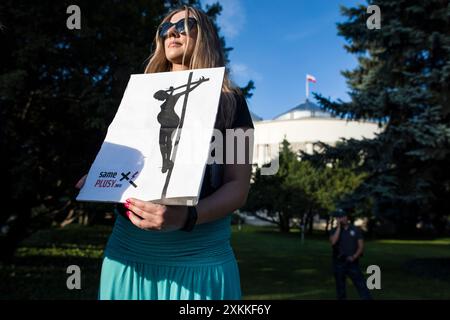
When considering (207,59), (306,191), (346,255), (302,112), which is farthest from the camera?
(302,112)

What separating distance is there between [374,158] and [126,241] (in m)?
13.6

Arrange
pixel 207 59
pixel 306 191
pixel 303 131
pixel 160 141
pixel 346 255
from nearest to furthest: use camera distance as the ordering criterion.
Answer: pixel 160 141 < pixel 207 59 < pixel 346 255 < pixel 306 191 < pixel 303 131

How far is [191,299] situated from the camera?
1.58 m

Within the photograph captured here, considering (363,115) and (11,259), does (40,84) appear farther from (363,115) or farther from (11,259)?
(363,115)

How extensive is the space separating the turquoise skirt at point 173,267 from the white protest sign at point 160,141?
9.8 inches

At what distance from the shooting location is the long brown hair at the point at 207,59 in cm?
169

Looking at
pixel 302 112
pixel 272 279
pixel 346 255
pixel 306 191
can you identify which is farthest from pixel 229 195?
pixel 302 112

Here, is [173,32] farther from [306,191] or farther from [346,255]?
[306,191]

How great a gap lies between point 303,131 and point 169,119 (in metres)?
53.7

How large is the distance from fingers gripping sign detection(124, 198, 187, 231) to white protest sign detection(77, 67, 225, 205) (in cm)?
4

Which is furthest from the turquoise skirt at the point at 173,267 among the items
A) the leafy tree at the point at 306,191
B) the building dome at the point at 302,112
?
the building dome at the point at 302,112

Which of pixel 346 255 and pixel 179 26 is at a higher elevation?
pixel 179 26

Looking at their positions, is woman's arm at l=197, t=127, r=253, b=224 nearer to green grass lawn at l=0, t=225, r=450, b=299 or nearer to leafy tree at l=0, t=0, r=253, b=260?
leafy tree at l=0, t=0, r=253, b=260

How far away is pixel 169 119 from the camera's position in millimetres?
1529
